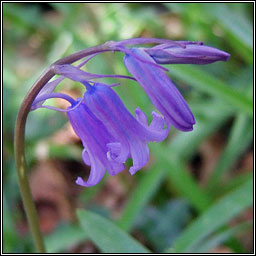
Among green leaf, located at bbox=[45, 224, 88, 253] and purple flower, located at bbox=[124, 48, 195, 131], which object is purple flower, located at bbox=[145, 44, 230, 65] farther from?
green leaf, located at bbox=[45, 224, 88, 253]

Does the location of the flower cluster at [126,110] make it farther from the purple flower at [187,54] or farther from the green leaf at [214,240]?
the green leaf at [214,240]

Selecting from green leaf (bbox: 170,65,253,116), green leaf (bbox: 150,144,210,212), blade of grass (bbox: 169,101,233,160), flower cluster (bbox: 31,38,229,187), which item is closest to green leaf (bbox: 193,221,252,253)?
green leaf (bbox: 150,144,210,212)

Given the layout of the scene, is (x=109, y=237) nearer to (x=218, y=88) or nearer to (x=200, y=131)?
(x=218, y=88)

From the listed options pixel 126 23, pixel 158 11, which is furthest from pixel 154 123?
pixel 158 11

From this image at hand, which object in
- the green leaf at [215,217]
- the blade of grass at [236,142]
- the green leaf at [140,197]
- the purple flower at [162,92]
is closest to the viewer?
the purple flower at [162,92]

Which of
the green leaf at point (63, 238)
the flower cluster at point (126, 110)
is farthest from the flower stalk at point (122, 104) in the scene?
the green leaf at point (63, 238)

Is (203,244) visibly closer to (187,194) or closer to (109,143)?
(187,194)

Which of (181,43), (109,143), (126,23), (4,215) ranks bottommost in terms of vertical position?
(4,215)

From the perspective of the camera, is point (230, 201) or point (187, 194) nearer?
point (230, 201)
